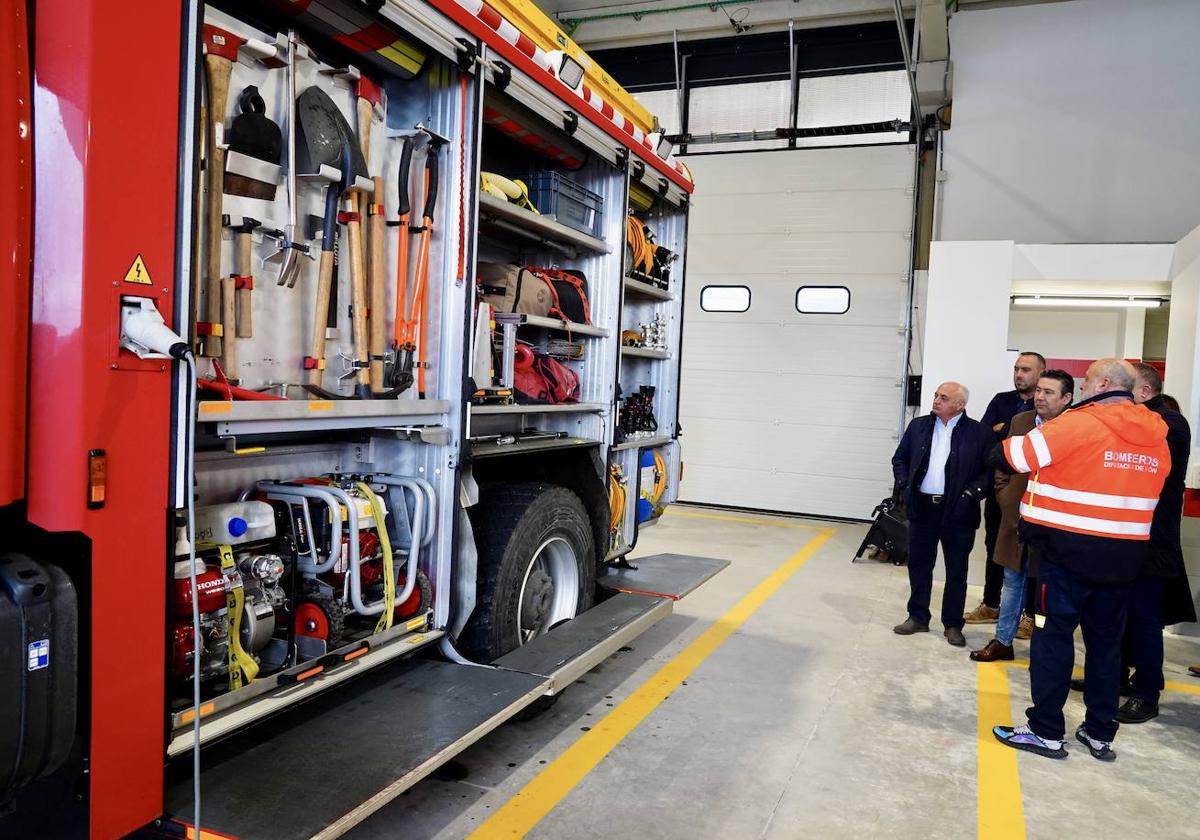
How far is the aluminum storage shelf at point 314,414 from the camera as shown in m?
2.41

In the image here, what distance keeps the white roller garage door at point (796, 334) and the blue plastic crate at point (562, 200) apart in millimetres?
6698

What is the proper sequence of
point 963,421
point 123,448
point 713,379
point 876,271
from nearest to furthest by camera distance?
point 123,448 → point 963,421 → point 876,271 → point 713,379

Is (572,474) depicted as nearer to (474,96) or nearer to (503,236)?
(503,236)

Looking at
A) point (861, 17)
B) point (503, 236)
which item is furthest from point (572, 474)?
point (861, 17)

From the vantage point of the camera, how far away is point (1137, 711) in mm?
4711

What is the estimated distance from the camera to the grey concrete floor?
3.39 meters

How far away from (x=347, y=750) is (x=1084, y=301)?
771cm

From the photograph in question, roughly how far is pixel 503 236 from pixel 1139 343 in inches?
277

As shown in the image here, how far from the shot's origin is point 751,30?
11320 mm

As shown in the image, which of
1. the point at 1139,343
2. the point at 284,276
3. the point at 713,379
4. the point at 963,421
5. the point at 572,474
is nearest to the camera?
the point at 284,276

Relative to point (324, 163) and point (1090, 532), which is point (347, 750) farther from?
point (1090, 532)

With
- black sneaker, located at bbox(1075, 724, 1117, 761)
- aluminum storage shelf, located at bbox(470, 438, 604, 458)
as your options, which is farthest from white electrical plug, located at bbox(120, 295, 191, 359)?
black sneaker, located at bbox(1075, 724, 1117, 761)

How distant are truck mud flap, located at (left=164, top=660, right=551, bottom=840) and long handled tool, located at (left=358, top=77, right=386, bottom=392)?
113 cm

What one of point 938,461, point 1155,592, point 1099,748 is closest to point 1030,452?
point 1155,592
